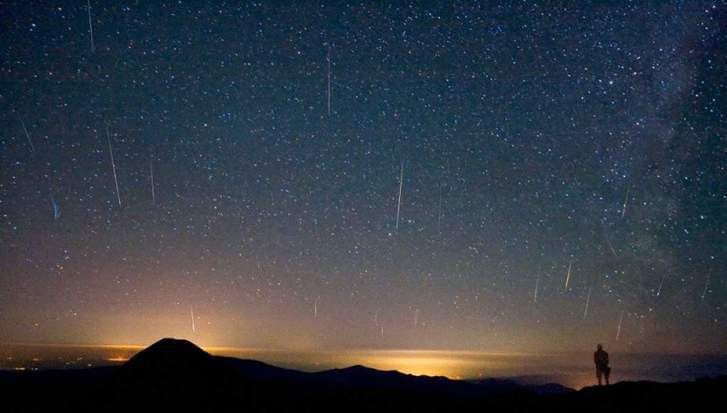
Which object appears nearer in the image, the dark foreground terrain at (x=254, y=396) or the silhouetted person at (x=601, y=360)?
the dark foreground terrain at (x=254, y=396)

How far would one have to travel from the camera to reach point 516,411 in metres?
14.5

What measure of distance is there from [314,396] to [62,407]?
919 centimetres

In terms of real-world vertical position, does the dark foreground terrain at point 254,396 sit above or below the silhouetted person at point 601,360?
below

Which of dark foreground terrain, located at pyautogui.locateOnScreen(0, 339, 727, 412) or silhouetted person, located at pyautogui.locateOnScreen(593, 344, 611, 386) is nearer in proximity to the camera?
dark foreground terrain, located at pyautogui.locateOnScreen(0, 339, 727, 412)

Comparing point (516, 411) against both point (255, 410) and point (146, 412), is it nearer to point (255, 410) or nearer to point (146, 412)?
point (255, 410)

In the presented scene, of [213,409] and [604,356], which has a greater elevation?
[604,356]

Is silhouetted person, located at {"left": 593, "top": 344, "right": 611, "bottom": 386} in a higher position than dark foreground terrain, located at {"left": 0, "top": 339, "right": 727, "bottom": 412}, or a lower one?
higher

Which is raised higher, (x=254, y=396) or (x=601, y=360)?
(x=601, y=360)

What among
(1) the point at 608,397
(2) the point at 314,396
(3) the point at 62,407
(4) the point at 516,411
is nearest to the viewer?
(4) the point at 516,411

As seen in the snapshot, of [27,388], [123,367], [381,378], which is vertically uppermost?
[123,367]

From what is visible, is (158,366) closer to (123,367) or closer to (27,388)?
(123,367)

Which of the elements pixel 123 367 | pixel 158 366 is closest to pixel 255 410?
pixel 158 366

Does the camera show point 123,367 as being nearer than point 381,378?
Yes

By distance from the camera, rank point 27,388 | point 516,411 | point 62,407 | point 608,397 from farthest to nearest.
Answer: point 27,388
point 62,407
point 608,397
point 516,411
